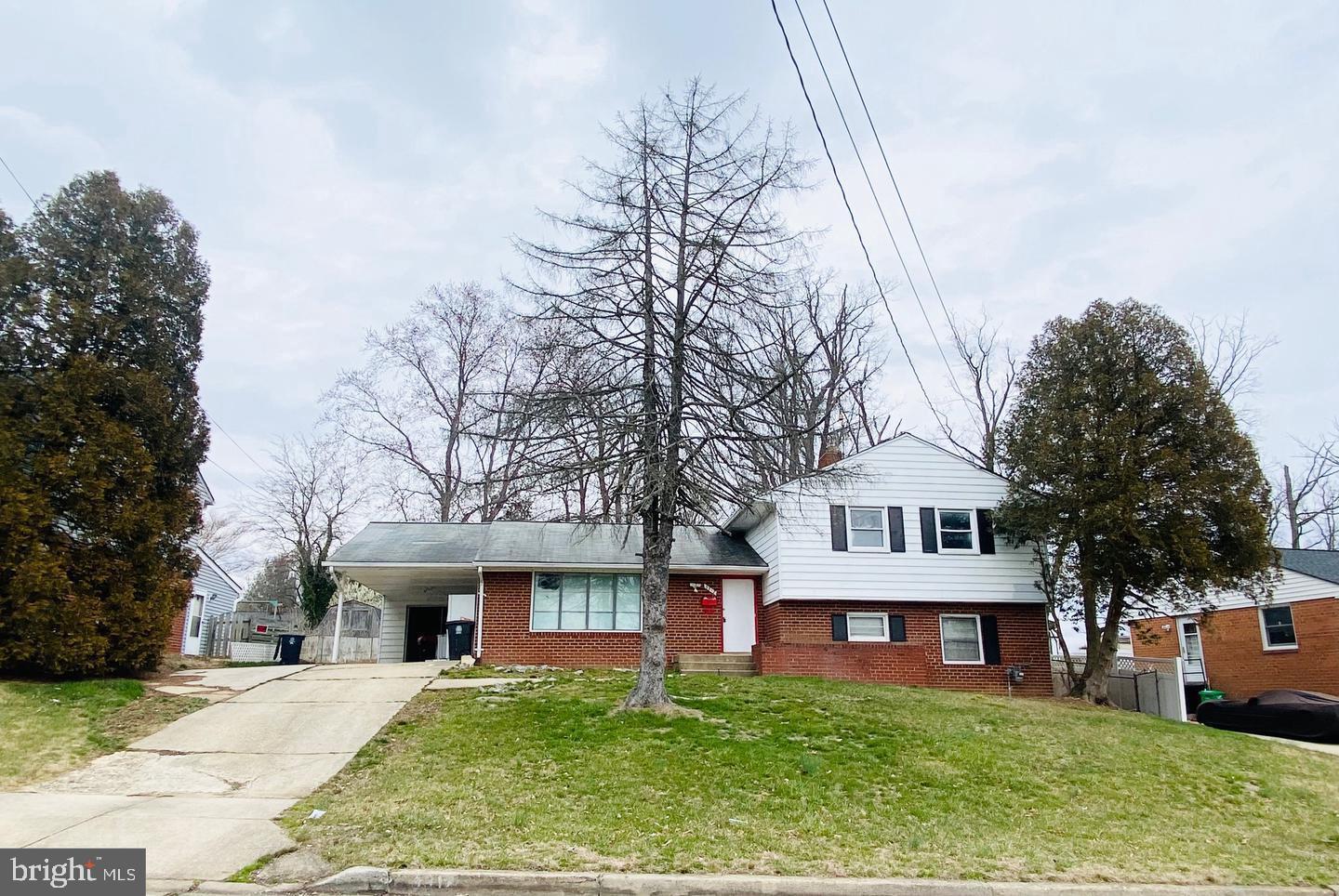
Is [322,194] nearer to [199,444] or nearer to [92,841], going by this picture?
[199,444]

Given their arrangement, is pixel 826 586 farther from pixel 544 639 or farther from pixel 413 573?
pixel 413 573

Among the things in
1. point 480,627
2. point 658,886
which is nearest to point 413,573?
point 480,627

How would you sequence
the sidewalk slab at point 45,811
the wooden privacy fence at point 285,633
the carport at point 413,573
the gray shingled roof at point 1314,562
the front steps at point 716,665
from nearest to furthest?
1. the sidewalk slab at point 45,811
2. the front steps at point 716,665
3. the carport at point 413,573
4. the gray shingled roof at point 1314,562
5. the wooden privacy fence at point 285,633

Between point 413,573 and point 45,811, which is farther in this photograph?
point 413,573

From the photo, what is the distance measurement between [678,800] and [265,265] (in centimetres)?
1420

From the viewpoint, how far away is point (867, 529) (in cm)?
1884

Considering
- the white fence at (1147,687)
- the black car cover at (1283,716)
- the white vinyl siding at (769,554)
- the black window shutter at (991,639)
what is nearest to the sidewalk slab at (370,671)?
the white vinyl siding at (769,554)

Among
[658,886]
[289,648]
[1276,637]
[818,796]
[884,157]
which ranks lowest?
[658,886]

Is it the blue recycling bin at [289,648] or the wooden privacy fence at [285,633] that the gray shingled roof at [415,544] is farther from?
the wooden privacy fence at [285,633]

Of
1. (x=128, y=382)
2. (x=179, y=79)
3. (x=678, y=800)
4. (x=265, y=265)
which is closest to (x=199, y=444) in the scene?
(x=128, y=382)

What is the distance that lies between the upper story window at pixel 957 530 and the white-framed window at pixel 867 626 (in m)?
2.16

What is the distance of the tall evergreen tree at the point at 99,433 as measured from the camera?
12672 millimetres

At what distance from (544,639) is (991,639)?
10.1m

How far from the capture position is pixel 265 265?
671 inches
